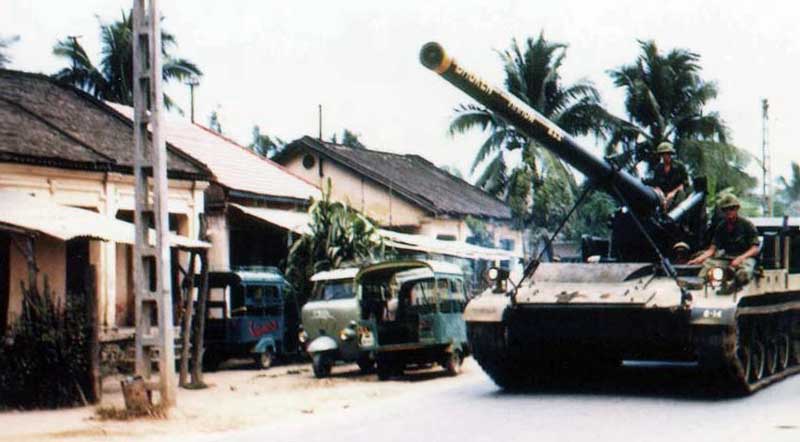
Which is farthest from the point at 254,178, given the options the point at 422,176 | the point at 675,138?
the point at 675,138

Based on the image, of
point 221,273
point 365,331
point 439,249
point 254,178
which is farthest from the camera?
point 254,178

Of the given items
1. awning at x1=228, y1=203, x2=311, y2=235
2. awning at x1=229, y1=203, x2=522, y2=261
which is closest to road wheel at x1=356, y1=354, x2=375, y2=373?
awning at x1=229, y1=203, x2=522, y2=261

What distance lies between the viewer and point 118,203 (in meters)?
20.9

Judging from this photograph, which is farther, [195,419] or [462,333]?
[462,333]

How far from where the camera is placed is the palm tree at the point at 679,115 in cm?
4112

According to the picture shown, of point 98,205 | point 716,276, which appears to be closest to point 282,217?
point 98,205

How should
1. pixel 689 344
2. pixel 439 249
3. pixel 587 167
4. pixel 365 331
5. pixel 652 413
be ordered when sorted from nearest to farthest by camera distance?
pixel 652 413 < pixel 689 344 < pixel 587 167 < pixel 365 331 < pixel 439 249

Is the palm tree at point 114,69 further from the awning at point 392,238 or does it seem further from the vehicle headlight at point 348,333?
the vehicle headlight at point 348,333

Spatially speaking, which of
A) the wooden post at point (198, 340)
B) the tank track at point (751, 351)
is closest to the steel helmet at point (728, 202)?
the tank track at point (751, 351)

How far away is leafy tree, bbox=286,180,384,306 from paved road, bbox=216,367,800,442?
307 inches

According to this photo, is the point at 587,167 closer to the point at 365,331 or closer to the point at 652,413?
the point at 652,413

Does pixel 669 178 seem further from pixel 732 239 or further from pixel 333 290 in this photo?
pixel 333 290

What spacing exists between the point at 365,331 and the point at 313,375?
189 centimetres

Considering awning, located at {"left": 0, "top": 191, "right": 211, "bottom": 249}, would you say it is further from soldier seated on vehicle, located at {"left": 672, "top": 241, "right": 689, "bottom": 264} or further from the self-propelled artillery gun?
soldier seated on vehicle, located at {"left": 672, "top": 241, "right": 689, "bottom": 264}
